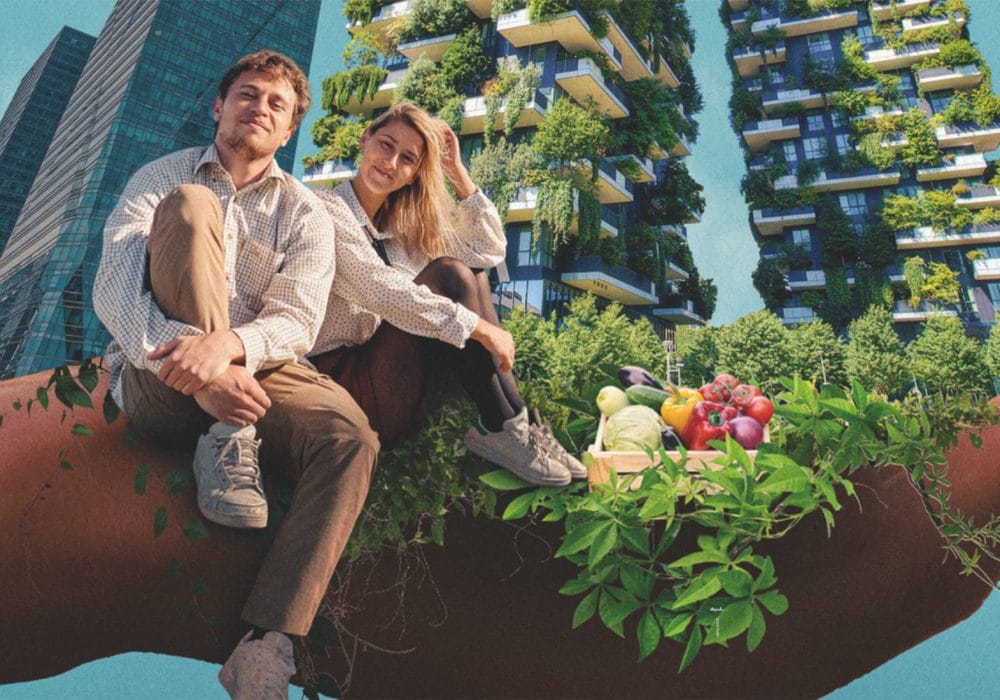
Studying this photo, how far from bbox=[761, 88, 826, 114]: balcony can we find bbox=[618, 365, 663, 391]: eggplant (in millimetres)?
40307

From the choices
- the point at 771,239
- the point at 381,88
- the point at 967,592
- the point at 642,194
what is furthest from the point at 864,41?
the point at 967,592

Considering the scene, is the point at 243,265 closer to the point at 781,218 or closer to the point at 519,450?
the point at 519,450

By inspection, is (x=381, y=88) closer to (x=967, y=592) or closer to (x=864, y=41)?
(x=967, y=592)

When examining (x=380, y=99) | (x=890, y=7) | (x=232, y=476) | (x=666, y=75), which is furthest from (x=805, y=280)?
(x=232, y=476)

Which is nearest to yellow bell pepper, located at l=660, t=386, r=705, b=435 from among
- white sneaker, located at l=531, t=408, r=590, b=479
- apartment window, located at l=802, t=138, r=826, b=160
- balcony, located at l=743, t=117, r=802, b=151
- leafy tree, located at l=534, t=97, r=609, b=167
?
white sneaker, located at l=531, t=408, r=590, b=479

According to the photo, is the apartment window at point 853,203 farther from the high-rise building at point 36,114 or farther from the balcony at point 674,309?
the high-rise building at point 36,114

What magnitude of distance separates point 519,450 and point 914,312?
36.1 m

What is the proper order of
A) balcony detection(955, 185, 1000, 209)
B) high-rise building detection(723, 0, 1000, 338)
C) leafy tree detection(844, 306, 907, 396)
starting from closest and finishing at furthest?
leafy tree detection(844, 306, 907, 396) < high-rise building detection(723, 0, 1000, 338) < balcony detection(955, 185, 1000, 209)

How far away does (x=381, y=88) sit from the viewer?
2592cm

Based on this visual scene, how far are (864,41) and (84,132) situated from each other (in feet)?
207

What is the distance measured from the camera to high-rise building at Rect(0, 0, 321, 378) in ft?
144

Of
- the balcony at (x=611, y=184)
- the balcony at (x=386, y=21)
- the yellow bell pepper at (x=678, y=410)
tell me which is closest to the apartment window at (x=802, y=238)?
the balcony at (x=611, y=184)

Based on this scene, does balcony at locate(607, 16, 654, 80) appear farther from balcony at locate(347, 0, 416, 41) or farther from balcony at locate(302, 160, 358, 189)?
balcony at locate(302, 160, 358, 189)

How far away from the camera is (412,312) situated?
1.63 m
